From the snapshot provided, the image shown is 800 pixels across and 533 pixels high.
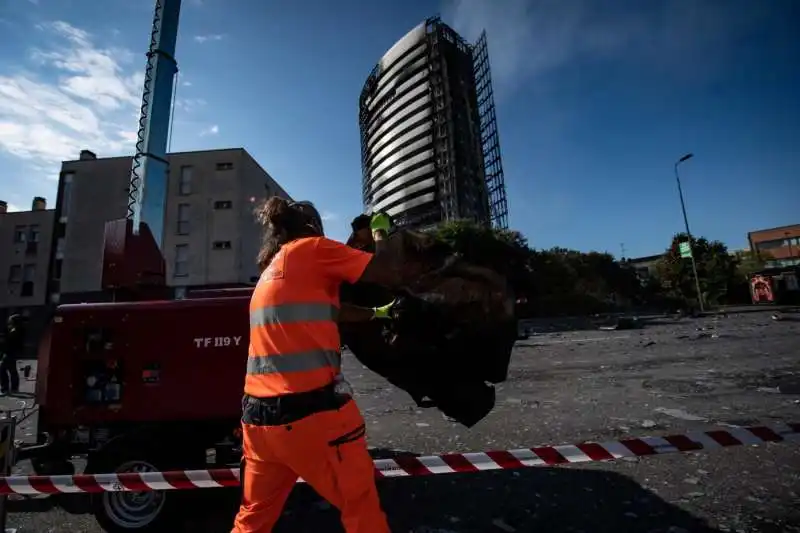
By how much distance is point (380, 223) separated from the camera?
1.83 metres

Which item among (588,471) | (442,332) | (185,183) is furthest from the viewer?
(185,183)

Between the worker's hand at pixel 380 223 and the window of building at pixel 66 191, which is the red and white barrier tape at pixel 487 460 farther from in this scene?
the window of building at pixel 66 191

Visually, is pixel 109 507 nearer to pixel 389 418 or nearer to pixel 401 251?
pixel 401 251

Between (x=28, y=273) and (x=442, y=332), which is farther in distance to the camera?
(x=28, y=273)

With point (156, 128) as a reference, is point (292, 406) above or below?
below

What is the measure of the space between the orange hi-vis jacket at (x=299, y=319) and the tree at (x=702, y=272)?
4367 centimetres

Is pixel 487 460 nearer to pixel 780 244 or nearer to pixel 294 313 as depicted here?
pixel 294 313

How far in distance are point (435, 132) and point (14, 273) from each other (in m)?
48.3

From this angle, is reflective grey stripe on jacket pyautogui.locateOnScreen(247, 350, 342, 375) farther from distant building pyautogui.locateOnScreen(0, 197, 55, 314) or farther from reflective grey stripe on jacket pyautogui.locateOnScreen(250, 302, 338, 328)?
distant building pyautogui.locateOnScreen(0, 197, 55, 314)

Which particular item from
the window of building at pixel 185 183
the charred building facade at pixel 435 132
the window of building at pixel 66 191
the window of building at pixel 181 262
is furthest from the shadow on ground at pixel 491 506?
the charred building facade at pixel 435 132

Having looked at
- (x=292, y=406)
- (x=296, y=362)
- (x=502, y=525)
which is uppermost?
(x=296, y=362)

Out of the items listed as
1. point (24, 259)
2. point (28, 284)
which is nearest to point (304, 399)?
point (28, 284)

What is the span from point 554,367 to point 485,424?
4.70 meters

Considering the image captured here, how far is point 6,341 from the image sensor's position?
8711 mm
